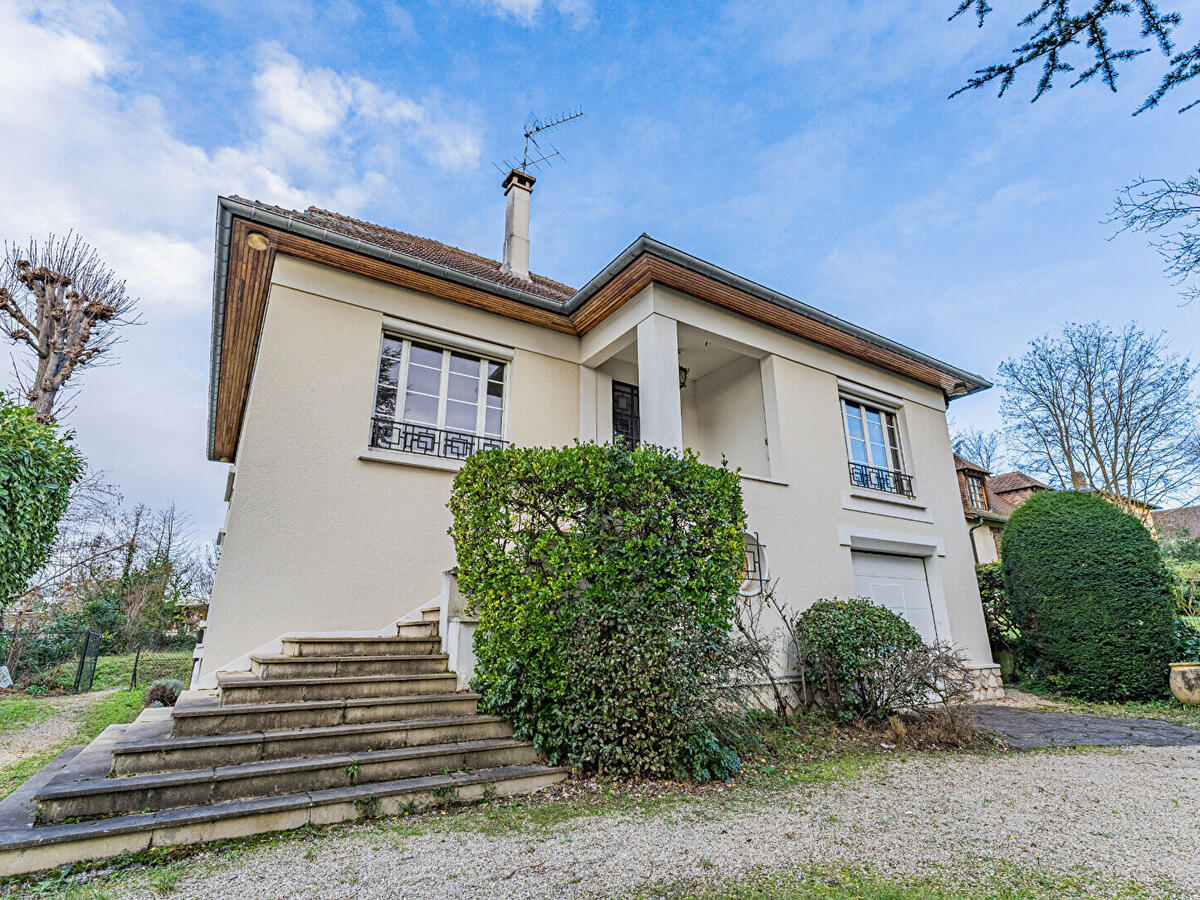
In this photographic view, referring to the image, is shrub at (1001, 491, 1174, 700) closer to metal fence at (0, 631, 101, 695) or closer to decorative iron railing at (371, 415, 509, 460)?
decorative iron railing at (371, 415, 509, 460)

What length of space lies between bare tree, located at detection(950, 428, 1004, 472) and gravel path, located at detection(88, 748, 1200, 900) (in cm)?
1894

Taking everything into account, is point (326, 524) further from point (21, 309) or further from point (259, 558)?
point (21, 309)

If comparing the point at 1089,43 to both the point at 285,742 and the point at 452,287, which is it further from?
the point at 452,287

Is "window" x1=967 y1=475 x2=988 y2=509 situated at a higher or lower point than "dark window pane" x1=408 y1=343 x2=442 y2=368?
higher

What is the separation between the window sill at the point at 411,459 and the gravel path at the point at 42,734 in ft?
12.7

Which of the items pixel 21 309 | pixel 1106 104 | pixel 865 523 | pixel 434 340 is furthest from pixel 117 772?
pixel 21 309

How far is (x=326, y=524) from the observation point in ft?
18.6

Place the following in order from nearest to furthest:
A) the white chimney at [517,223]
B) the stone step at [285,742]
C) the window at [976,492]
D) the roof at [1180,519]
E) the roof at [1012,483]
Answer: the stone step at [285,742], the white chimney at [517,223], the window at [976,492], the roof at [1012,483], the roof at [1180,519]

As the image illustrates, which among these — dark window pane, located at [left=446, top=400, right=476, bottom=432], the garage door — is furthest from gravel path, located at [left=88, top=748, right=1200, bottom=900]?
dark window pane, located at [left=446, top=400, right=476, bottom=432]

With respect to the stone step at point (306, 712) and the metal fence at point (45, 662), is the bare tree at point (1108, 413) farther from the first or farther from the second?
the metal fence at point (45, 662)

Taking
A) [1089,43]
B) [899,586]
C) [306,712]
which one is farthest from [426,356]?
[899,586]

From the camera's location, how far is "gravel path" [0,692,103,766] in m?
5.15

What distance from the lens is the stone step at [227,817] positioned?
2.58 m

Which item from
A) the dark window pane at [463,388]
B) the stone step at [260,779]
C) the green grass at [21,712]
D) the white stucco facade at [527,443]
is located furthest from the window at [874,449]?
the green grass at [21,712]
